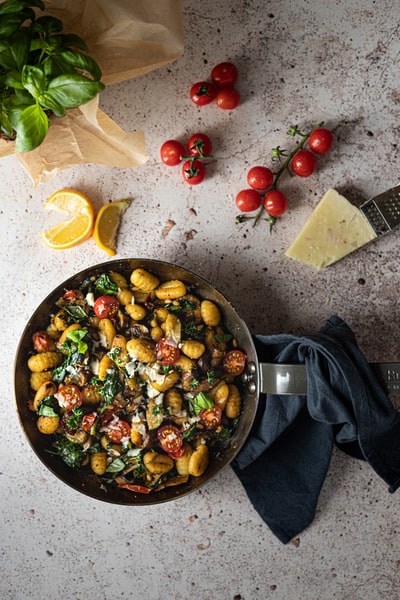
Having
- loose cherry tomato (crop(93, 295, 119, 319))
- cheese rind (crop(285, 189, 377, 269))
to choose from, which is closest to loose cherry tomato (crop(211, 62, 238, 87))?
cheese rind (crop(285, 189, 377, 269))

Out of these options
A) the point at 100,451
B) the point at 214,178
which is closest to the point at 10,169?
the point at 214,178

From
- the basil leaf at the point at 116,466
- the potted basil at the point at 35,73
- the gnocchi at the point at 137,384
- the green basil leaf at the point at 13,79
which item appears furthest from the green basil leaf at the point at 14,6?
the basil leaf at the point at 116,466

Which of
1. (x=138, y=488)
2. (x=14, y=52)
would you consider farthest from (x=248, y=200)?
(x=138, y=488)

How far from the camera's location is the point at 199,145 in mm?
1384

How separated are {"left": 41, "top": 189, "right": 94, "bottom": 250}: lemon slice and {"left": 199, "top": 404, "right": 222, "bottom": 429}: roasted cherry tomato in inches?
20.4

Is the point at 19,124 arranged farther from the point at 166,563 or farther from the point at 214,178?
the point at 166,563

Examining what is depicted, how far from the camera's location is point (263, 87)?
1461 mm

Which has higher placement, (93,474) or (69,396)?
(69,396)

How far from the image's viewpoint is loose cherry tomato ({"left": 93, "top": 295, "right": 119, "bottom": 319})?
4.35ft

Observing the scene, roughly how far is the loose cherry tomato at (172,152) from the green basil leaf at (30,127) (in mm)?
359

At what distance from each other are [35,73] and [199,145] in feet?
1.44

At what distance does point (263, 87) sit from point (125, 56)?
1.18 feet

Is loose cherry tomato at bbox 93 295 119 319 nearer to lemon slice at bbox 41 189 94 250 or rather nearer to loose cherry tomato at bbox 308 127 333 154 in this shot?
lemon slice at bbox 41 189 94 250

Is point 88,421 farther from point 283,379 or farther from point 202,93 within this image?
point 202,93
